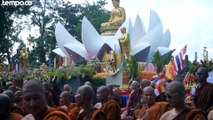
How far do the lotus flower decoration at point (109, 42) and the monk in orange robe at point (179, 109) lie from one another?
77.5 feet

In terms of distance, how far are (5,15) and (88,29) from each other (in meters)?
7.98

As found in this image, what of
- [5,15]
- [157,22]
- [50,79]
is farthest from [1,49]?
[157,22]

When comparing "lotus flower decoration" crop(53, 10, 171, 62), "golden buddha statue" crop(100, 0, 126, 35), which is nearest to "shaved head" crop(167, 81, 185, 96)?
"lotus flower decoration" crop(53, 10, 171, 62)

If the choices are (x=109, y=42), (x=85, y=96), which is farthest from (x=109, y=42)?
(x=85, y=96)

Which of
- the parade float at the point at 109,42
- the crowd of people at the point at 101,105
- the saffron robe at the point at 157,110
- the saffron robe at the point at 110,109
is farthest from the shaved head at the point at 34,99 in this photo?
the parade float at the point at 109,42

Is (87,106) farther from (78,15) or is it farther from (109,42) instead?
(78,15)

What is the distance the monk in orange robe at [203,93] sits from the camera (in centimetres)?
705

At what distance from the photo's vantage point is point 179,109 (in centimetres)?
464

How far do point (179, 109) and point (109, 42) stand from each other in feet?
83.6

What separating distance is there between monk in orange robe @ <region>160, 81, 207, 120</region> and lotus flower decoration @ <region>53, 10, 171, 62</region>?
23632mm

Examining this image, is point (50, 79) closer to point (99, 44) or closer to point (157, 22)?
point (99, 44)

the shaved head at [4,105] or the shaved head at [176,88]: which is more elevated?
the shaved head at [176,88]

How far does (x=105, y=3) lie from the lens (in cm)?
5012

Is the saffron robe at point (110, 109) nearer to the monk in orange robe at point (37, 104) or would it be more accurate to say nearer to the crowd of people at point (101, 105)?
the crowd of people at point (101, 105)
